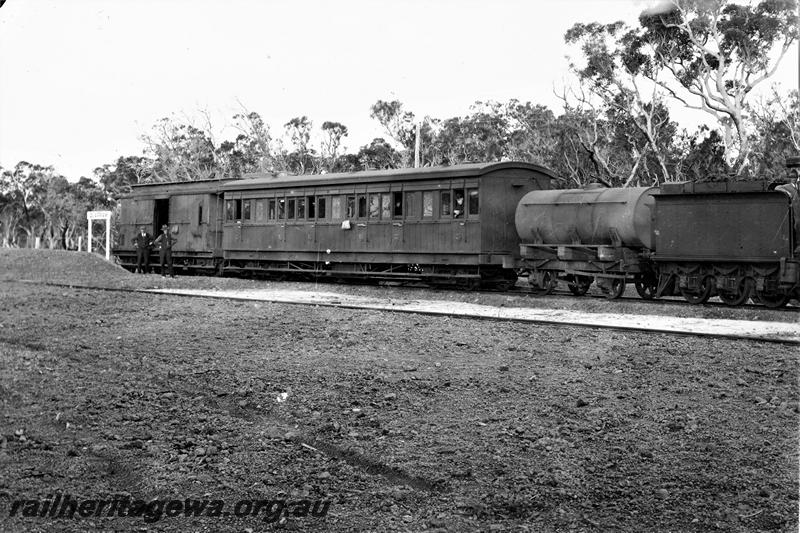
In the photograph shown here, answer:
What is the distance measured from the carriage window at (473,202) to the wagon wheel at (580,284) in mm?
2702

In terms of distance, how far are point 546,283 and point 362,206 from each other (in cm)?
528

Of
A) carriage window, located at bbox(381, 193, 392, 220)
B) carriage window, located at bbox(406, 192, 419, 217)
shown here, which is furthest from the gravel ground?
carriage window, located at bbox(381, 193, 392, 220)

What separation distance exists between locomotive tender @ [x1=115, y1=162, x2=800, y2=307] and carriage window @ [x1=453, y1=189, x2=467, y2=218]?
2 cm

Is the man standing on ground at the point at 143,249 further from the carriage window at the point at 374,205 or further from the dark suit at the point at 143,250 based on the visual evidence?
the carriage window at the point at 374,205

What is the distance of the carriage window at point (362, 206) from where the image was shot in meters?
21.4

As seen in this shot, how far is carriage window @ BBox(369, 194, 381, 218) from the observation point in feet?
69.0

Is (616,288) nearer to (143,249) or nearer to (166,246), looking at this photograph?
(166,246)

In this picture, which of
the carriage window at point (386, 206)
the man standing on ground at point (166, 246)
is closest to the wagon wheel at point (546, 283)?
the carriage window at point (386, 206)

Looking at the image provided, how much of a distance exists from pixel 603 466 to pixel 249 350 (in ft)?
16.5

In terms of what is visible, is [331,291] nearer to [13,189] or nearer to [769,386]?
[769,386]

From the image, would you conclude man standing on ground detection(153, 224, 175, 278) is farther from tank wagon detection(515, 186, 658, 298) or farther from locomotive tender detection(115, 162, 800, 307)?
tank wagon detection(515, 186, 658, 298)

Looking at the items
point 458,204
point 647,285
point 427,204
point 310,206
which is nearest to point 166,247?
point 310,206

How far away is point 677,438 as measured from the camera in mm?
5844

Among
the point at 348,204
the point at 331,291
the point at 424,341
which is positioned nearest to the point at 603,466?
the point at 424,341
